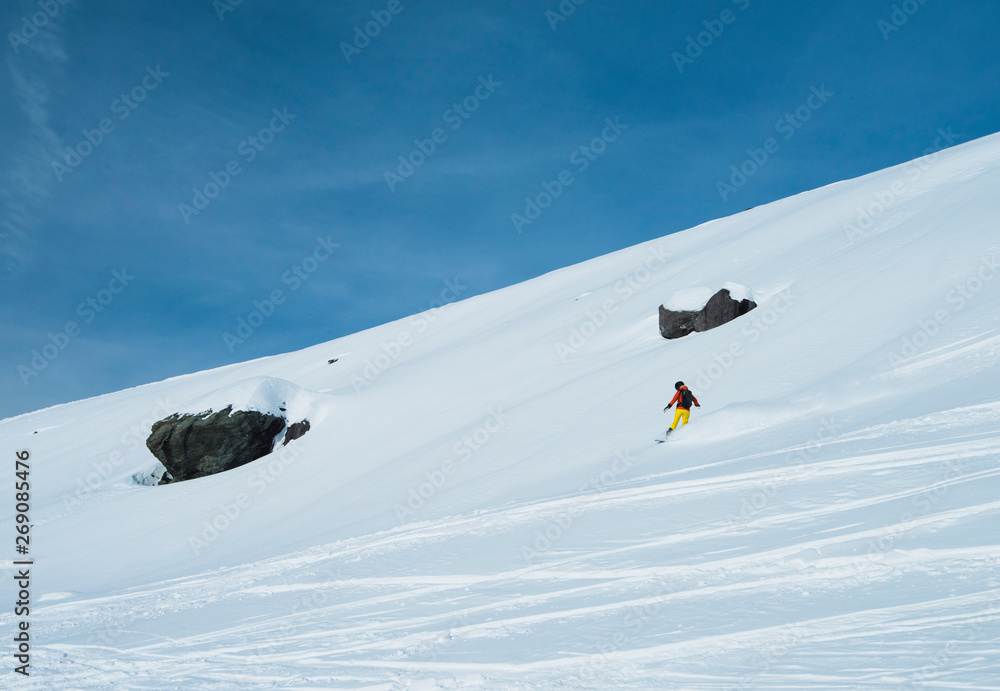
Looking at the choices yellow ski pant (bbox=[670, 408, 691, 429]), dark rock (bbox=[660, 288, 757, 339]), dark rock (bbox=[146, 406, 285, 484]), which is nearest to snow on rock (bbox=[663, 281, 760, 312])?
dark rock (bbox=[660, 288, 757, 339])

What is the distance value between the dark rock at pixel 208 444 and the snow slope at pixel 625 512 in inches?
20.9

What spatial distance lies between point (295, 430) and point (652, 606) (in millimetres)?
14381

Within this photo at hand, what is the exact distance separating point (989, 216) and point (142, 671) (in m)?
16.7

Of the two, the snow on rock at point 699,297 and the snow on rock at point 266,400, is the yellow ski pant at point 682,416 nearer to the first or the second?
the snow on rock at point 699,297

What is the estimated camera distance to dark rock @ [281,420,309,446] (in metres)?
16.8

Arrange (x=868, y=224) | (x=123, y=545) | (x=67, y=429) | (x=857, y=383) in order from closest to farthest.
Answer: (x=857, y=383) < (x=123, y=545) < (x=868, y=224) < (x=67, y=429)

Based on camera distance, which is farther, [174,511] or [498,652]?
[174,511]

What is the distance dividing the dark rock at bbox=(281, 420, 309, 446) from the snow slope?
0.43 m

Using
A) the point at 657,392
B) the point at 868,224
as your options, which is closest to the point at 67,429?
the point at 657,392

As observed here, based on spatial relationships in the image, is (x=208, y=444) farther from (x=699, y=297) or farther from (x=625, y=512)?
(x=699, y=297)

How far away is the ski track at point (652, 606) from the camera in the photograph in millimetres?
3502

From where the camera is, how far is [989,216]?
13.1 meters

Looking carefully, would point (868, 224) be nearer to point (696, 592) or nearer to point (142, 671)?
point (696, 592)

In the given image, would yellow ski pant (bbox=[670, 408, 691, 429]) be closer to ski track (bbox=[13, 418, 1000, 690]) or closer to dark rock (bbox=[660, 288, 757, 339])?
ski track (bbox=[13, 418, 1000, 690])
